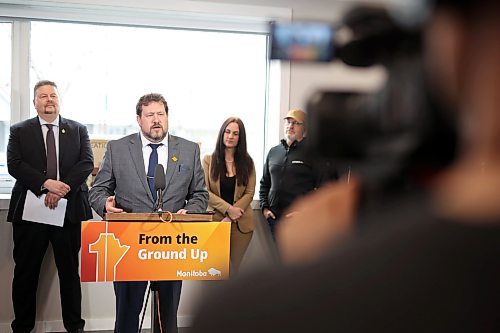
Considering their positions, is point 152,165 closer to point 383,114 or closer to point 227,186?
point 227,186

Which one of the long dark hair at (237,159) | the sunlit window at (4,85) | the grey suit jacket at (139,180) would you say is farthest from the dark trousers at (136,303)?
the sunlit window at (4,85)

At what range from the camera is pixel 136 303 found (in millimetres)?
3287

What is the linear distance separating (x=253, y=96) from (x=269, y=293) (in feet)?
14.9

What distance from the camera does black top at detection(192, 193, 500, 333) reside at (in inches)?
12.5

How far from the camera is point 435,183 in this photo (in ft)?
1.03

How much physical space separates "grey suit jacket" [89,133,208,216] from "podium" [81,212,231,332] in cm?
34

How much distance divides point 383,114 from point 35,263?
159 inches

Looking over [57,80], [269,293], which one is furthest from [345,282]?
[57,80]

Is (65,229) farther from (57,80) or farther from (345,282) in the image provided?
(345,282)

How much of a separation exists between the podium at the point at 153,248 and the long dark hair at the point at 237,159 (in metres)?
1.19

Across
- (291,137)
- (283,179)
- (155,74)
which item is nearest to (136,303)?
(283,179)

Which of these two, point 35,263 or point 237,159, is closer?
point 35,263

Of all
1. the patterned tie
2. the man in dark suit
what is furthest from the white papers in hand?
the patterned tie

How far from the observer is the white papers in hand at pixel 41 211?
392cm
